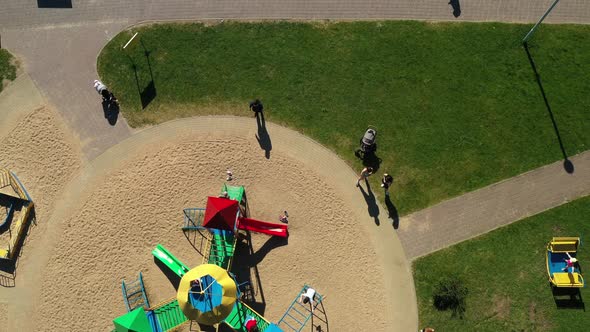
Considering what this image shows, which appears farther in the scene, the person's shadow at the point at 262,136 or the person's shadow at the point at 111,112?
the person's shadow at the point at 111,112

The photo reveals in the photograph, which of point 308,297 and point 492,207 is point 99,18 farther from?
point 492,207

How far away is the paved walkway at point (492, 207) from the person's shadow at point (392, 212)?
28 cm

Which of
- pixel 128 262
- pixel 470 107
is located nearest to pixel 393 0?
pixel 470 107

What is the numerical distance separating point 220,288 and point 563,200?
16.4 meters

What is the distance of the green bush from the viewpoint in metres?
20.1

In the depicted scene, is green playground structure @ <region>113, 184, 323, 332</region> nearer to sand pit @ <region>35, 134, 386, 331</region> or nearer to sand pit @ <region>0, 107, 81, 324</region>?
sand pit @ <region>35, 134, 386, 331</region>

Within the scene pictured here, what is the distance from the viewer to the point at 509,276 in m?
20.4

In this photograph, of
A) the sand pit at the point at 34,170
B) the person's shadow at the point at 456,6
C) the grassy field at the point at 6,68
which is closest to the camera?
the sand pit at the point at 34,170

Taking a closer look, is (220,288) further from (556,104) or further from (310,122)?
(556,104)

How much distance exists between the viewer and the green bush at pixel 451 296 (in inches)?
791

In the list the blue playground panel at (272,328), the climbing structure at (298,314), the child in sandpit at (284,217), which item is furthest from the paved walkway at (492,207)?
the blue playground panel at (272,328)

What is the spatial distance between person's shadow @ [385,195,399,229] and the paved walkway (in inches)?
10.9

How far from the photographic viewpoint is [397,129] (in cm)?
2161

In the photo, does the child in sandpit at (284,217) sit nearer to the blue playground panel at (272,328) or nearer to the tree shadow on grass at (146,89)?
the blue playground panel at (272,328)
